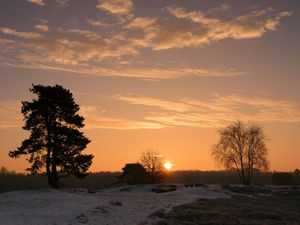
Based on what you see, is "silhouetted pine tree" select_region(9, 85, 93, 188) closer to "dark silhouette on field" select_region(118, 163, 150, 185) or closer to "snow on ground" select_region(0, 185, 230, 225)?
"snow on ground" select_region(0, 185, 230, 225)

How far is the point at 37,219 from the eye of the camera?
2589cm

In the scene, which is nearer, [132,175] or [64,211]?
[64,211]

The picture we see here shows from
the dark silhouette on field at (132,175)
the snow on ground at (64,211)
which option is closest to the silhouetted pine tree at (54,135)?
the snow on ground at (64,211)

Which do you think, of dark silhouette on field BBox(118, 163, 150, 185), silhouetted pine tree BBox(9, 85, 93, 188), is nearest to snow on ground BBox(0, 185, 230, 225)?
silhouetted pine tree BBox(9, 85, 93, 188)

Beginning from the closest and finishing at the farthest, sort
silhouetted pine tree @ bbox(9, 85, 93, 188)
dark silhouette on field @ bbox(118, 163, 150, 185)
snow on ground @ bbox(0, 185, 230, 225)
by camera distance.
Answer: snow on ground @ bbox(0, 185, 230, 225) < silhouetted pine tree @ bbox(9, 85, 93, 188) < dark silhouette on field @ bbox(118, 163, 150, 185)

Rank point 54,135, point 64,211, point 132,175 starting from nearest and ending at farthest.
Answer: point 64,211 → point 54,135 → point 132,175

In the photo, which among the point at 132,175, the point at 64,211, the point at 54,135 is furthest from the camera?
the point at 132,175

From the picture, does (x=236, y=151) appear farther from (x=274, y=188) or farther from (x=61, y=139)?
(x=61, y=139)

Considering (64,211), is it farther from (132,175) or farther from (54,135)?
(132,175)

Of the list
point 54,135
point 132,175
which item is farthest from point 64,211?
point 132,175

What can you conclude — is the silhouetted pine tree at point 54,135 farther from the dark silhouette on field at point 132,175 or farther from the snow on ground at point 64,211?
the dark silhouette on field at point 132,175

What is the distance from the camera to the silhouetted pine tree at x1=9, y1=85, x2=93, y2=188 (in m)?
54.0

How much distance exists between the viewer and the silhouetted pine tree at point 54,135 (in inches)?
2127

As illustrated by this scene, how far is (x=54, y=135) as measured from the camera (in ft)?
179
